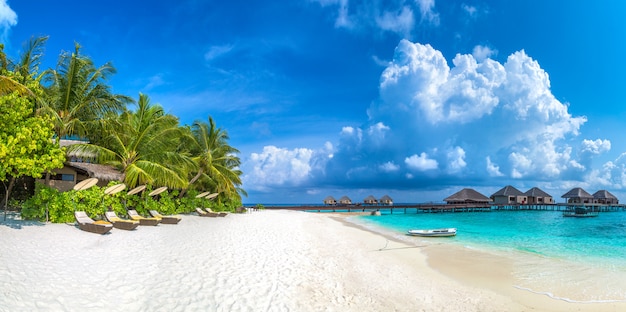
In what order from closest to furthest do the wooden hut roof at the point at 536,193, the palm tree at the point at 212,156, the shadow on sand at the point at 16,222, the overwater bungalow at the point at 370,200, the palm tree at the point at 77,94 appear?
the shadow on sand at the point at 16,222
the palm tree at the point at 77,94
the palm tree at the point at 212,156
the overwater bungalow at the point at 370,200
the wooden hut roof at the point at 536,193

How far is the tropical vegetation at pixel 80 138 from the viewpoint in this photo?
31.6 ft

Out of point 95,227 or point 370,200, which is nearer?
point 95,227

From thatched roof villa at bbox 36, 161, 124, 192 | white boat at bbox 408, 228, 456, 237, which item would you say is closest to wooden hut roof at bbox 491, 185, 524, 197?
white boat at bbox 408, 228, 456, 237

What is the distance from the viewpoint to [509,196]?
65875 millimetres

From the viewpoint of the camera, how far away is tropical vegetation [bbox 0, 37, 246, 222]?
962cm

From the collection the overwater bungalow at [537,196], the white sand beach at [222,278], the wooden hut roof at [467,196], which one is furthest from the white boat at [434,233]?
the overwater bungalow at [537,196]

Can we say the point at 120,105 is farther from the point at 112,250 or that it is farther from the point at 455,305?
the point at 455,305

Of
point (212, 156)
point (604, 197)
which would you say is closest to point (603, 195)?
point (604, 197)

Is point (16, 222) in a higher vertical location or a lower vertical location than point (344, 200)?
higher

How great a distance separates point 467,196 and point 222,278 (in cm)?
6180

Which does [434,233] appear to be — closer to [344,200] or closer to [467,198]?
[344,200]

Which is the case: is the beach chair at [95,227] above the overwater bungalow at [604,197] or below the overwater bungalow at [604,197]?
below

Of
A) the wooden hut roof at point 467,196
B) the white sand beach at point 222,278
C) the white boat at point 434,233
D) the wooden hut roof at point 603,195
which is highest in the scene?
the wooden hut roof at point 603,195

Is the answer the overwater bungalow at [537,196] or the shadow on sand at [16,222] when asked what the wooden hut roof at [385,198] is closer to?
the overwater bungalow at [537,196]
